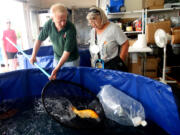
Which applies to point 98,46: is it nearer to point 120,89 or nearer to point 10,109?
point 120,89

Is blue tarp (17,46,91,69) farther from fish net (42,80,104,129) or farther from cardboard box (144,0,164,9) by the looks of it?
cardboard box (144,0,164,9)

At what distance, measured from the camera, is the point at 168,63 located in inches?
142

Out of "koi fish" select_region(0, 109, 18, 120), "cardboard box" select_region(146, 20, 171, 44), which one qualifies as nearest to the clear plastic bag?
"koi fish" select_region(0, 109, 18, 120)

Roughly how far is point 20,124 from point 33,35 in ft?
13.5

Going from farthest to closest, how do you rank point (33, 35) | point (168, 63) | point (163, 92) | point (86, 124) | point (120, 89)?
1. point (33, 35)
2. point (168, 63)
3. point (120, 89)
4. point (86, 124)
5. point (163, 92)

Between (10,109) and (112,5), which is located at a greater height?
(112,5)

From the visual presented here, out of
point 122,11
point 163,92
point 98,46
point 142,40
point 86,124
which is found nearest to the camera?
point 163,92

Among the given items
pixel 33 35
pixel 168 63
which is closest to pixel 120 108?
pixel 168 63

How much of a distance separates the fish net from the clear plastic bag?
0.09 m

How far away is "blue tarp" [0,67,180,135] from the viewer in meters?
1.11

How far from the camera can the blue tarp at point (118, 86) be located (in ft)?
3.64

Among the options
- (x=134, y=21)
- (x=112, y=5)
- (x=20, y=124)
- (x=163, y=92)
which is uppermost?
(x=112, y=5)

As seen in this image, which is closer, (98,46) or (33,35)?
(98,46)

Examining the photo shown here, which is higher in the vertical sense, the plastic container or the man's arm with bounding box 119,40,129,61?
the plastic container
